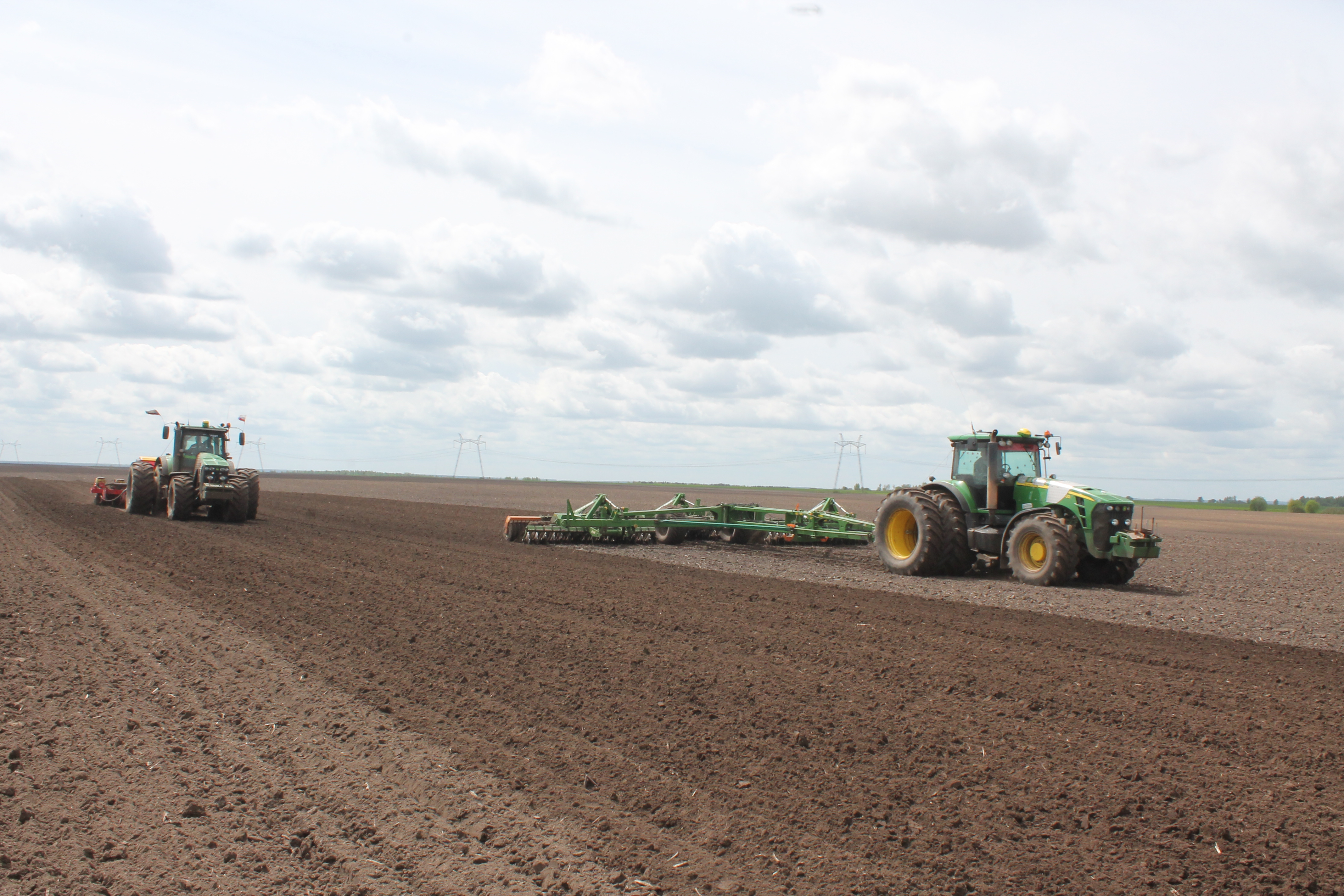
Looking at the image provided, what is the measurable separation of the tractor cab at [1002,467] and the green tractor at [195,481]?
16838mm

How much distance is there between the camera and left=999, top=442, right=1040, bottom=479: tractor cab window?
1488cm

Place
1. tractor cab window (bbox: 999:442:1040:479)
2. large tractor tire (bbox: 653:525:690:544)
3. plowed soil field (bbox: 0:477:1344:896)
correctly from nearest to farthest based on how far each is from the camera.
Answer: plowed soil field (bbox: 0:477:1344:896) < tractor cab window (bbox: 999:442:1040:479) < large tractor tire (bbox: 653:525:690:544)

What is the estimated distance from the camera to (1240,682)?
773 cm

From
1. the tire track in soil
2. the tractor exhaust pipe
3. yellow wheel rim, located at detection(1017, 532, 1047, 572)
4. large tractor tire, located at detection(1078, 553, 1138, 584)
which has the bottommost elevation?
the tire track in soil

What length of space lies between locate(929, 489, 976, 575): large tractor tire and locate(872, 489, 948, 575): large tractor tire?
61 millimetres

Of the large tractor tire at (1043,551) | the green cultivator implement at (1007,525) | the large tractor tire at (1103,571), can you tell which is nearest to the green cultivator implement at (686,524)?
the green cultivator implement at (1007,525)

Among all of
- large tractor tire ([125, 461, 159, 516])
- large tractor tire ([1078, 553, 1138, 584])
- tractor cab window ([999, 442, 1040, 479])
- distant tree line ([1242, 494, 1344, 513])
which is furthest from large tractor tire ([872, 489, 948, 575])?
distant tree line ([1242, 494, 1344, 513])

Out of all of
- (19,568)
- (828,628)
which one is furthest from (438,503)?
(828,628)

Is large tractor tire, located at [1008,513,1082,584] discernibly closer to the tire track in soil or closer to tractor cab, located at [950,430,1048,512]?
tractor cab, located at [950,430,1048,512]

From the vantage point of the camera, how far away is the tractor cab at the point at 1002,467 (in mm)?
14820

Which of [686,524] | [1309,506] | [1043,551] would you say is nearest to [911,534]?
[1043,551]

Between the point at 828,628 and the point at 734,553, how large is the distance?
8.41 m

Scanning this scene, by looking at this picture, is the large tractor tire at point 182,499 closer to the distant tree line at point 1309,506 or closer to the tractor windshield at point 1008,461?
the tractor windshield at point 1008,461

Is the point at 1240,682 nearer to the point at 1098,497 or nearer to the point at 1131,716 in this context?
the point at 1131,716
